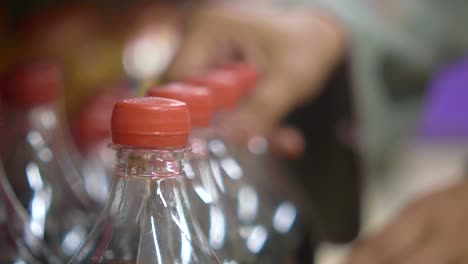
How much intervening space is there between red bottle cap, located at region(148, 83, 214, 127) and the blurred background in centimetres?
43

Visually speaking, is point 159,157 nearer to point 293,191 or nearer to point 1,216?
point 1,216

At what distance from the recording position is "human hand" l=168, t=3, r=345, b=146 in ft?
2.33

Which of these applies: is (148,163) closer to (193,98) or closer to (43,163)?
(193,98)

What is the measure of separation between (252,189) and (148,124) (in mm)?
265

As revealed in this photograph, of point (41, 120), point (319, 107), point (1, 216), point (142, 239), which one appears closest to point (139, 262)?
point (142, 239)

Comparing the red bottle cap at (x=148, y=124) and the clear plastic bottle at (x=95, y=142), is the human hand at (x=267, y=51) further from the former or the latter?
the red bottle cap at (x=148, y=124)

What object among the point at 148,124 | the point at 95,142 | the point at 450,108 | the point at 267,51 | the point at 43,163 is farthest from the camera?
the point at 450,108

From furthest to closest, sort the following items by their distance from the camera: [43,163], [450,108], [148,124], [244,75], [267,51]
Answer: [450,108]
[267,51]
[244,75]
[43,163]
[148,124]

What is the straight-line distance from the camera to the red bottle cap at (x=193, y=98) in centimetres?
36

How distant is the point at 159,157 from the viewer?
30cm

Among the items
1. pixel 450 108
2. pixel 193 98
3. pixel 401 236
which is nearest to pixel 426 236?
pixel 401 236

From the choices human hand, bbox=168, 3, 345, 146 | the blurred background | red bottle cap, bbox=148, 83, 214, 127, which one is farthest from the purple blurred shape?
red bottle cap, bbox=148, 83, 214, 127

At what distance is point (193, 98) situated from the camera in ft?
1.22

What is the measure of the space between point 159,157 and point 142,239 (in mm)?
35
